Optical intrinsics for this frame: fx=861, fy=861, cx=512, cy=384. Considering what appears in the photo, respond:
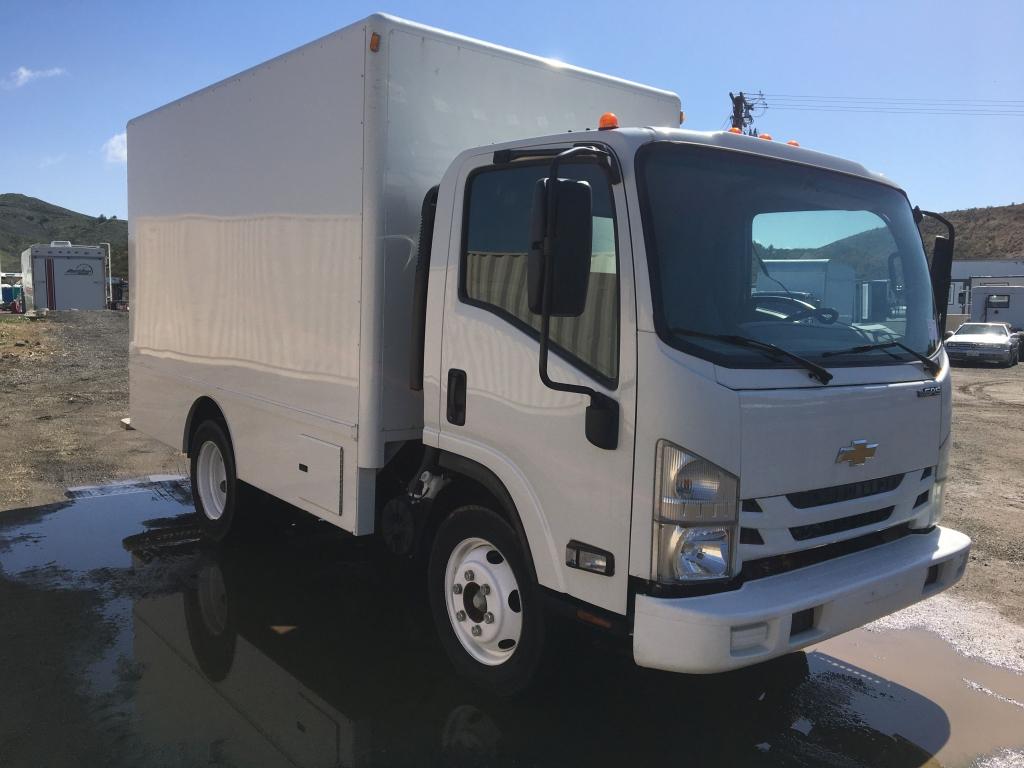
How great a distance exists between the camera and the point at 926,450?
3875 mm

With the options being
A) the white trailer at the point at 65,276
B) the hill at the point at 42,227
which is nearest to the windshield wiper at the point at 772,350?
the white trailer at the point at 65,276

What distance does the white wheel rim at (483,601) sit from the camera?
3.88 metres

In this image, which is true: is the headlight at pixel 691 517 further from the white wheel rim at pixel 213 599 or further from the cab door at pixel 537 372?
the white wheel rim at pixel 213 599

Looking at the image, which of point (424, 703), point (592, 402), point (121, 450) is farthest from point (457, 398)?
point (121, 450)

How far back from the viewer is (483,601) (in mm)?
4012

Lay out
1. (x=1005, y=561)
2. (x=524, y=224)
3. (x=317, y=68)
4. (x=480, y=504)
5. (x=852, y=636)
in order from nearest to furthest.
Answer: (x=524, y=224) < (x=480, y=504) < (x=317, y=68) < (x=852, y=636) < (x=1005, y=561)

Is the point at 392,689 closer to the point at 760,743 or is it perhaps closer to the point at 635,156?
the point at 760,743

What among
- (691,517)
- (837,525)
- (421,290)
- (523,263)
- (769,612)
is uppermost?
(523,263)

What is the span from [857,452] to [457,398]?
1752 mm

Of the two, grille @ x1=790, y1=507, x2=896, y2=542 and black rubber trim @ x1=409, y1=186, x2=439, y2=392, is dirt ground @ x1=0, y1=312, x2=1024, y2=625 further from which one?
black rubber trim @ x1=409, y1=186, x2=439, y2=392

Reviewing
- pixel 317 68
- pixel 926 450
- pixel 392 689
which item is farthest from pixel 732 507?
pixel 317 68

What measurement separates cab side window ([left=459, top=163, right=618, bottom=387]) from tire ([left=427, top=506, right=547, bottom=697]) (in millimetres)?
922

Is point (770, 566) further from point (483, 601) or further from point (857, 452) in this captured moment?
point (483, 601)

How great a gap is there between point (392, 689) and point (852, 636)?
2.73 m
